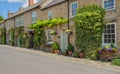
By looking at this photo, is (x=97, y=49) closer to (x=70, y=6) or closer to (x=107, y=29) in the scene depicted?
(x=107, y=29)

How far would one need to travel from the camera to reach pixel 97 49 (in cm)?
1900

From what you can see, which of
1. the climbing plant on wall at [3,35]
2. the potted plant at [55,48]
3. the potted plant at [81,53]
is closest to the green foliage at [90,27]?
the potted plant at [81,53]

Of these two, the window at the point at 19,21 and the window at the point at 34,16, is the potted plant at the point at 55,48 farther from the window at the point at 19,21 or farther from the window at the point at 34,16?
the window at the point at 19,21

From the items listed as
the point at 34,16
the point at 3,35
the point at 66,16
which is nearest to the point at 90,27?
the point at 66,16

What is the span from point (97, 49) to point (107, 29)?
1.84m

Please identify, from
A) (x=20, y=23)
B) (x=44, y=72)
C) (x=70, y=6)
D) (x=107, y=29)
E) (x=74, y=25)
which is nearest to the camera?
(x=44, y=72)

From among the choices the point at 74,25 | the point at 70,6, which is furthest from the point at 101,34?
the point at 70,6

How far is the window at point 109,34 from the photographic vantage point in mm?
18259

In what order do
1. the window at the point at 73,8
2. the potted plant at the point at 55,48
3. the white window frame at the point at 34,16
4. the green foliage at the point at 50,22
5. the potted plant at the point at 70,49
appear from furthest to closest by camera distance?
1. the white window frame at the point at 34,16
2. the green foliage at the point at 50,22
3. the potted plant at the point at 55,48
4. the window at the point at 73,8
5. the potted plant at the point at 70,49

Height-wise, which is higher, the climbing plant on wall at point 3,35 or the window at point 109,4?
the window at point 109,4

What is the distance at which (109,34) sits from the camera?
1853 centimetres

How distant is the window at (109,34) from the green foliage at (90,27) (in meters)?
0.37

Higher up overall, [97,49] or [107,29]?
[107,29]

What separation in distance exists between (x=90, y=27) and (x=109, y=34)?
171cm
